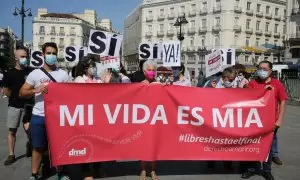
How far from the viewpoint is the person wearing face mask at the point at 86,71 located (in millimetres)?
5793

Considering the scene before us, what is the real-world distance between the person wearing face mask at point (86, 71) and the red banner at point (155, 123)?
0.31 m

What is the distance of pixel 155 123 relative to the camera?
18.9ft

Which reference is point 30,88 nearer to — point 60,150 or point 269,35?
point 60,150

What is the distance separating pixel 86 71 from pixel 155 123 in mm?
1138

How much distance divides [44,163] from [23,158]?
4.33 feet

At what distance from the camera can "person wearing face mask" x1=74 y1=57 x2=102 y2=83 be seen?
228 inches

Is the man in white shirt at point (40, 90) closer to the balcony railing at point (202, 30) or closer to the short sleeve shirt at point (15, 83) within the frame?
the short sleeve shirt at point (15, 83)

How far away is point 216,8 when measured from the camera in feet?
254

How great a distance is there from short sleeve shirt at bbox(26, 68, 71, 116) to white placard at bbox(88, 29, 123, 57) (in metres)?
2.87

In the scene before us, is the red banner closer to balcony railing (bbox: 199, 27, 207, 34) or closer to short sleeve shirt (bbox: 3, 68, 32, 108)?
short sleeve shirt (bbox: 3, 68, 32, 108)

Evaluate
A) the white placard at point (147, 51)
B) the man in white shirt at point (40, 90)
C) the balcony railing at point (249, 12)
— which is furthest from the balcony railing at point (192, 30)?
the man in white shirt at point (40, 90)

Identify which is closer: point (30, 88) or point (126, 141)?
point (30, 88)

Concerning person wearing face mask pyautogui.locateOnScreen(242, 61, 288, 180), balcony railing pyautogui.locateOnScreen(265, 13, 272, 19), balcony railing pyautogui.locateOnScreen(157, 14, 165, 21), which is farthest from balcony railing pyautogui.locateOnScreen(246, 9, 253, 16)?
person wearing face mask pyautogui.locateOnScreen(242, 61, 288, 180)

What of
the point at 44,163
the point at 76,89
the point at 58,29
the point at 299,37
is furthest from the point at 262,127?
the point at 58,29
